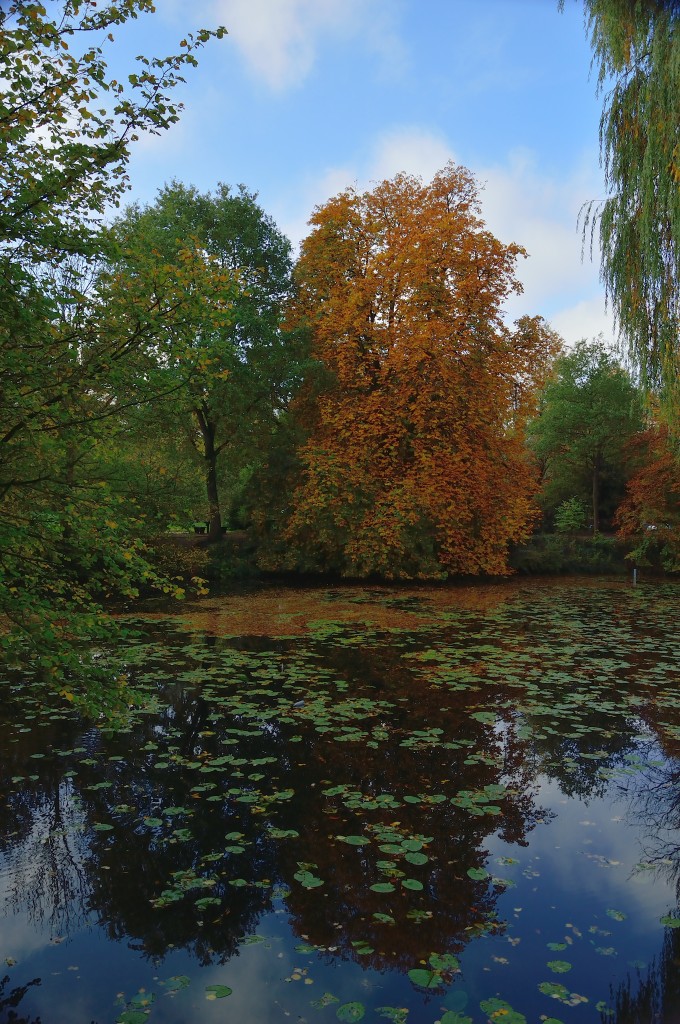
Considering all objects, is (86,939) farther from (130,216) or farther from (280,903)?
(130,216)


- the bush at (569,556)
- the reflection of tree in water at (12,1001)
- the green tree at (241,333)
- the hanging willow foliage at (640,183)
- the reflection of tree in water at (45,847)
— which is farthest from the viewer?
the bush at (569,556)

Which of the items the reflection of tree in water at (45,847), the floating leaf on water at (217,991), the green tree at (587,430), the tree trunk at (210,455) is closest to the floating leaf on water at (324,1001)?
the floating leaf on water at (217,991)

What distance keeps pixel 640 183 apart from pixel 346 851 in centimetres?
1062

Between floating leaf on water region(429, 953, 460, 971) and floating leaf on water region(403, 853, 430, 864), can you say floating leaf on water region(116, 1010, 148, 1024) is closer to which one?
floating leaf on water region(429, 953, 460, 971)

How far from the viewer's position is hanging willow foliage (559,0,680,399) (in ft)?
31.9

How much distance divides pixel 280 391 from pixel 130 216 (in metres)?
10.0

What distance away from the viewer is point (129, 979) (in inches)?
145

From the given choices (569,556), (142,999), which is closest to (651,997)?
(142,999)

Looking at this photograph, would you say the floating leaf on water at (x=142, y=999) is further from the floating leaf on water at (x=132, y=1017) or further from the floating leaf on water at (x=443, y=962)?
the floating leaf on water at (x=443, y=962)

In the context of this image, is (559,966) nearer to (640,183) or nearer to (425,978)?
(425,978)

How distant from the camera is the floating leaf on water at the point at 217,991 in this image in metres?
3.54

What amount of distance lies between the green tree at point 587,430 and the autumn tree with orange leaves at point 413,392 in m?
13.3

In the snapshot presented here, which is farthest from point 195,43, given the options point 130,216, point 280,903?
point 130,216

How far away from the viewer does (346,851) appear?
4.88 metres
